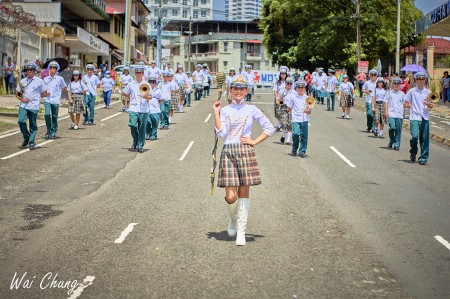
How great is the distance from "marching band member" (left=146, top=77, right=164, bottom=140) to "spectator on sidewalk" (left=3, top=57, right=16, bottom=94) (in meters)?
15.2

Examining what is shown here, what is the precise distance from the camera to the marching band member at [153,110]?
1973cm

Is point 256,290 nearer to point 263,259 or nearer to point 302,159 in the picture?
point 263,259

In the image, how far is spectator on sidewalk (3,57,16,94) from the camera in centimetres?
3369

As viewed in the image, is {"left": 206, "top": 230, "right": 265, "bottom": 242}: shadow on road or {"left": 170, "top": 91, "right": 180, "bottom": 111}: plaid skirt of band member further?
{"left": 170, "top": 91, "right": 180, "bottom": 111}: plaid skirt of band member

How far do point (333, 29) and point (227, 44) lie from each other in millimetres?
49046

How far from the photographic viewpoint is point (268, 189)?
42.0 ft

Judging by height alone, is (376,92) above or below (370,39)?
below

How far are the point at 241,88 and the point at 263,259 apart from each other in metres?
2.18

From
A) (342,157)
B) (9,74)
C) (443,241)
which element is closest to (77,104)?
(342,157)

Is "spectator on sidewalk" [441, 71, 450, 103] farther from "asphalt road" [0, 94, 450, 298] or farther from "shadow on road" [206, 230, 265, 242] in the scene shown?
"shadow on road" [206, 230, 265, 242]

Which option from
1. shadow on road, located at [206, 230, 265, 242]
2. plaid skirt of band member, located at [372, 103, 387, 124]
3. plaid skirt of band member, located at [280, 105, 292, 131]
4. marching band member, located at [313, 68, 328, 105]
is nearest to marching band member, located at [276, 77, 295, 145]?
plaid skirt of band member, located at [280, 105, 292, 131]

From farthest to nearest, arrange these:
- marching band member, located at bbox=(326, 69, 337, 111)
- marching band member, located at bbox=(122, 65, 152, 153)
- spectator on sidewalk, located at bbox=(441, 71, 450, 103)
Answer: spectator on sidewalk, located at bbox=(441, 71, 450, 103)
marching band member, located at bbox=(326, 69, 337, 111)
marching band member, located at bbox=(122, 65, 152, 153)

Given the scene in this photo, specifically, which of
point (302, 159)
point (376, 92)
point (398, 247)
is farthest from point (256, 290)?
point (376, 92)

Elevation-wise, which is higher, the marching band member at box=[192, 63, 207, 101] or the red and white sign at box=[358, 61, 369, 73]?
the red and white sign at box=[358, 61, 369, 73]
